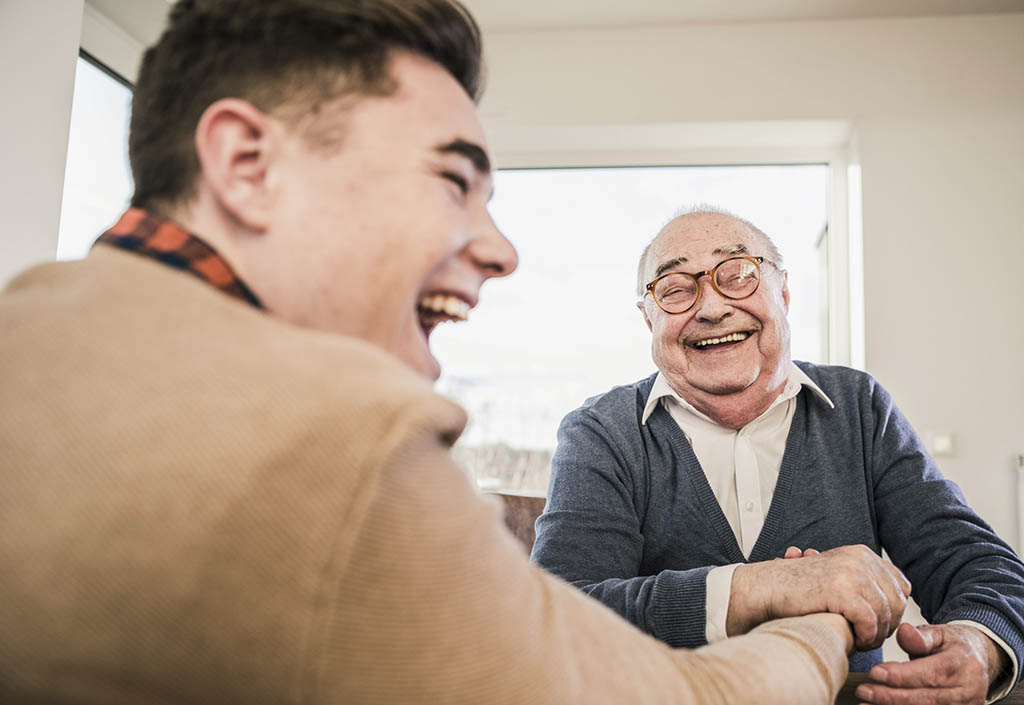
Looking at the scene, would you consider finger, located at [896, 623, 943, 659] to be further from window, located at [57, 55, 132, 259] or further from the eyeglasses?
window, located at [57, 55, 132, 259]

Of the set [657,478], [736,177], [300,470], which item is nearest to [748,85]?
[736,177]

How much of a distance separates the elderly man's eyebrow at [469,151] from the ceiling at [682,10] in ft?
9.89

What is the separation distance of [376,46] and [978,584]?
1176 millimetres

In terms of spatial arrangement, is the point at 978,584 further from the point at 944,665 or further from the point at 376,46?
the point at 376,46

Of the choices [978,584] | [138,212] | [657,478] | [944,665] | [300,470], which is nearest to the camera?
[300,470]

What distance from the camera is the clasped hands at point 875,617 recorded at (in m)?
0.94

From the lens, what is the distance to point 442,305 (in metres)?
0.68

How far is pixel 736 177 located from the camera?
3.84 meters

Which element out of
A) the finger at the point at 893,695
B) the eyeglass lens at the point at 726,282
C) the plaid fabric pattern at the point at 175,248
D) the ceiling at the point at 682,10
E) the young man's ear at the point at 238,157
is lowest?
the finger at the point at 893,695

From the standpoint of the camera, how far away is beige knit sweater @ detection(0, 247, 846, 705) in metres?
0.37

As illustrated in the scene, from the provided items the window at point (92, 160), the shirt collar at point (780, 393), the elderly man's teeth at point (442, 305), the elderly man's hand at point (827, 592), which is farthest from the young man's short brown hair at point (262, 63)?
the window at point (92, 160)

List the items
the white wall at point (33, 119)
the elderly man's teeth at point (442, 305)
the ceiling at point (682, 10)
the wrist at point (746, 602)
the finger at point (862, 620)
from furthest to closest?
the ceiling at point (682, 10) → the white wall at point (33, 119) → the wrist at point (746, 602) → the finger at point (862, 620) → the elderly man's teeth at point (442, 305)

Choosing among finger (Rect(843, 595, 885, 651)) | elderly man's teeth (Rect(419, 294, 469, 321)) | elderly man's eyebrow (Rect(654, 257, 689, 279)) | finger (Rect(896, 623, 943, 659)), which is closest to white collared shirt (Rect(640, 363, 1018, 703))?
elderly man's eyebrow (Rect(654, 257, 689, 279))

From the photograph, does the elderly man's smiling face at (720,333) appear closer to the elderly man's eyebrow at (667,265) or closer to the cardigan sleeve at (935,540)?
the elderly man's eyebrow at (667,265)
